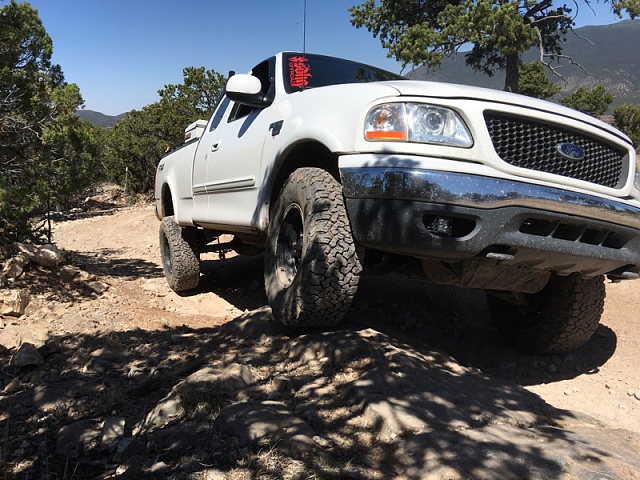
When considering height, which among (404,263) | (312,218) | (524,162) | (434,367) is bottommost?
(434,367)

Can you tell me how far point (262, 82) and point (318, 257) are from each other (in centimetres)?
214

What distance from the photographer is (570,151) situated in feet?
8.32

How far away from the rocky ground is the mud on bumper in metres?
0.72

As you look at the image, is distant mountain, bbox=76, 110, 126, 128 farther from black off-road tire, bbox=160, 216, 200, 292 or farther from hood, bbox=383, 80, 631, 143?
hood, bbox=383, 80, 631, 143

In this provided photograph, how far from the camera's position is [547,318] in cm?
336

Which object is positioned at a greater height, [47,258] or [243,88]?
[243,88]

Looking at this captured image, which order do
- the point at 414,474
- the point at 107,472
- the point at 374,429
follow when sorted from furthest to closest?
the point at 374,429
the point at 107,472
the point at 414,474

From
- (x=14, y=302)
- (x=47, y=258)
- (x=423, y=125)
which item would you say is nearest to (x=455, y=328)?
(x=423, y=125)

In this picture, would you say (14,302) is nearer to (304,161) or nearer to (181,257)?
(181,257)

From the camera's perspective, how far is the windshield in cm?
360

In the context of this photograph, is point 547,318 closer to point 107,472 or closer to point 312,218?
point 312,218

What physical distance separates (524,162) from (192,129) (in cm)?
410

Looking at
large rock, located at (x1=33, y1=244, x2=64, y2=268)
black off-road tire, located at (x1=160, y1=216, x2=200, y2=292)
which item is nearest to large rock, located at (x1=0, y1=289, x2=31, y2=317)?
large rock, located at (x1=33, y1=244, x2=64, y2=268)

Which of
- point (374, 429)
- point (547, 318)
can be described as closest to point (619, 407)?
point (547, 318)
